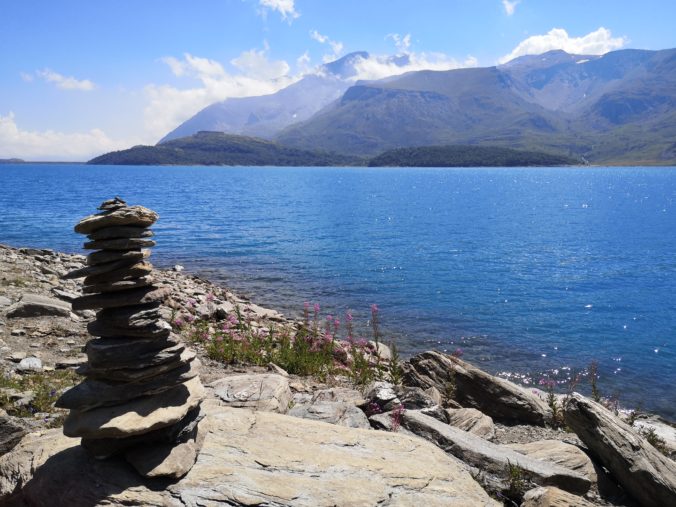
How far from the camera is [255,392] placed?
1080cm

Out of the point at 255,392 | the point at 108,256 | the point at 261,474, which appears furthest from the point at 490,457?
the point at 108,256

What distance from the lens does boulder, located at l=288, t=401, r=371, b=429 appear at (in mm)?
9789

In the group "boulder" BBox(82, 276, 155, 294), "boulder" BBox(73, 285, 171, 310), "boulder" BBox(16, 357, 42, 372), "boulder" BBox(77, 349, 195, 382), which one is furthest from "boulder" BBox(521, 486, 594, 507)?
"boulder" BBox(16, 357, 42, 372)

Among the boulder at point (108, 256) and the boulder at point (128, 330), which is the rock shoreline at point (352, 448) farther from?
the boulder at point (108, 256)

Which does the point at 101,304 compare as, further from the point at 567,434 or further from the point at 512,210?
the point at 512,210

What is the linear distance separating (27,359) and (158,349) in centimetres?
684

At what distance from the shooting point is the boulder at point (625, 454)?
897 centimetres

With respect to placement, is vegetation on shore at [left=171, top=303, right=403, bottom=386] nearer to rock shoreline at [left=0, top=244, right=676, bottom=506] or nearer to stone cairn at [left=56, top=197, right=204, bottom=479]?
→ rock shoreline at [left=0, top=244, right=676, bottom=506]

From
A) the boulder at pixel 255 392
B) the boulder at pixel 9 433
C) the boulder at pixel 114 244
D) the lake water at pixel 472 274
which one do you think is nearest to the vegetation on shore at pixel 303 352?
the boulder at pixel 255 392

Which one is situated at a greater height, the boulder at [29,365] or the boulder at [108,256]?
the boulder at [108,256]

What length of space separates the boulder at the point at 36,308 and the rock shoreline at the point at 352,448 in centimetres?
78

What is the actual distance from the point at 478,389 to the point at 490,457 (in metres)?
4.58

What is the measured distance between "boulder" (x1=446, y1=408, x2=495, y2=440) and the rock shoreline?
0.11ft

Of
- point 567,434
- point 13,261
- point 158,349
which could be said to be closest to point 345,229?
point 13,261
